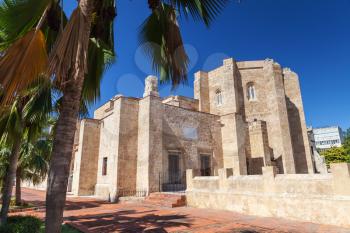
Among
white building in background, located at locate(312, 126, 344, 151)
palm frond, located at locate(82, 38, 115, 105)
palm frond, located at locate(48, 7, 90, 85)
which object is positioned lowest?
palm frond, located at locate(48, 7, 90, 85)

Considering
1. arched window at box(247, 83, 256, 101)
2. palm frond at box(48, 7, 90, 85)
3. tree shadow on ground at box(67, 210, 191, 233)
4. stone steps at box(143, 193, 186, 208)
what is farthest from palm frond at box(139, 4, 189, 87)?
arched window at box(247, 83, 256, 101)

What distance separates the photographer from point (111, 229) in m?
7.25

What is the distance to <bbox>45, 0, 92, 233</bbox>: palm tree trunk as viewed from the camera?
117 inches

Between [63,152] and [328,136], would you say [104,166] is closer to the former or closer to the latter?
[63,152]

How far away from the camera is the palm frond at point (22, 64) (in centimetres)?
246

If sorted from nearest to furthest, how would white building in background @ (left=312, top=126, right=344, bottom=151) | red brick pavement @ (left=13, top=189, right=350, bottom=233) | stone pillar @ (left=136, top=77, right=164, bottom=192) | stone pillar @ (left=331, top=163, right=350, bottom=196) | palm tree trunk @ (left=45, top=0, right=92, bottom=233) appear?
palm tree trunk @ (left=45, top=0, right=92, bottom=233) < red brick pavement @ (left=13, top=189, right=350, bottom=233) < stone pillar @ (left=331, top=163, right=350, bottom=196) < stone pillar @ (left=136, top=77, right=164, bottom=192) < white building in background @ (left=312, top=126, right=344, bottom=151)

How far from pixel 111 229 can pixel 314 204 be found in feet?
21.0

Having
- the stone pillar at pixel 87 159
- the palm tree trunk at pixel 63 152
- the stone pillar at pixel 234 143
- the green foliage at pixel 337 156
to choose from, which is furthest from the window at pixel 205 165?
the green foliage at pixel 337 156

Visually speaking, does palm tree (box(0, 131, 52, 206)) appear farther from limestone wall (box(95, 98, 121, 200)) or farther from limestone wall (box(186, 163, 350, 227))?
limestone wall (box(186, 163, 350, 227))

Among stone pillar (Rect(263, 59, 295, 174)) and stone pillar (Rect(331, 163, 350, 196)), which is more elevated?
stone pillar (Rect(263, 59, 295, 174))

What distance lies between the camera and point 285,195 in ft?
27.4

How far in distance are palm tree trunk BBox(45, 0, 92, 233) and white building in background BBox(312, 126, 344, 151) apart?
116 m

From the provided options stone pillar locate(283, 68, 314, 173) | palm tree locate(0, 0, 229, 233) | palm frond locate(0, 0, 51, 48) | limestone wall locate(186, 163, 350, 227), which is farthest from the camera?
stone pillar locate(283, 68, 314, 173)

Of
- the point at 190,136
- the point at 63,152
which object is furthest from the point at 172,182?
the point at 63,152
